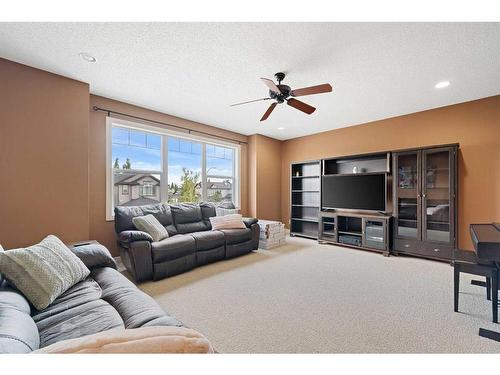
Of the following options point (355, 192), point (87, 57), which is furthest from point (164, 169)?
point (355, 192)

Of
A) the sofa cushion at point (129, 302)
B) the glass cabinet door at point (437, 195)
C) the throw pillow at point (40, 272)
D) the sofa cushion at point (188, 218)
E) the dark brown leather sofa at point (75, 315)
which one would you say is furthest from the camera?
the sofa cushion at point (188, 218)

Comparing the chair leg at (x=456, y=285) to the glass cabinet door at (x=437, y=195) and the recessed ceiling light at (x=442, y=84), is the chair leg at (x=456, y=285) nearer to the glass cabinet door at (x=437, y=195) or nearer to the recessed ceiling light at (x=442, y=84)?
the glass cabinet door at (x=437, y=195)

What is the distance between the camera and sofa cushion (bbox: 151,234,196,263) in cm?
286

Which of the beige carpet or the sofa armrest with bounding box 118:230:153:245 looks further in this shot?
the sofa armrest with bounding box 118:230:153:245

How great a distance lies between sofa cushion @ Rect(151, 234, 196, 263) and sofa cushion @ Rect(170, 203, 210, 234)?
0.59m

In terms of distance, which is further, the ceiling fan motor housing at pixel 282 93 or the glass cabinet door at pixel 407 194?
the glass cabinet door at pixel 407 194

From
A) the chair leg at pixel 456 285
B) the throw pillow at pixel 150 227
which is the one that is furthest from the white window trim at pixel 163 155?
the chair leg at pixel 456 285

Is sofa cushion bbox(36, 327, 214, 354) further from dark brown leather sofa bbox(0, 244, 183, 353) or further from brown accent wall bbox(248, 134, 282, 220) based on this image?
brown accent wall bbox(248, 134, 282, 220)

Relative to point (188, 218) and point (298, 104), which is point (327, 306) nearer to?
point (298, 104)

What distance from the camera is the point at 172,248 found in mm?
2977

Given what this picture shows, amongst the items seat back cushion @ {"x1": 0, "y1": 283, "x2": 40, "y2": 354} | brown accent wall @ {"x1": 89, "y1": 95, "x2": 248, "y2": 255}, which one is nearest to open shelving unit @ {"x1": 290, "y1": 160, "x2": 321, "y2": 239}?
brown accent wall @ {"x1": 89, "y1": 95, "x2": 248, "y2": 255}

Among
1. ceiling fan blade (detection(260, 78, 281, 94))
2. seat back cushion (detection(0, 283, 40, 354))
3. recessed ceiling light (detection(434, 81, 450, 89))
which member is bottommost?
seat back cushion (detection(0, 283, 40, 354))

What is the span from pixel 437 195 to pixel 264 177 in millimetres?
3456

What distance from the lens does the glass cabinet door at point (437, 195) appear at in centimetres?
349
